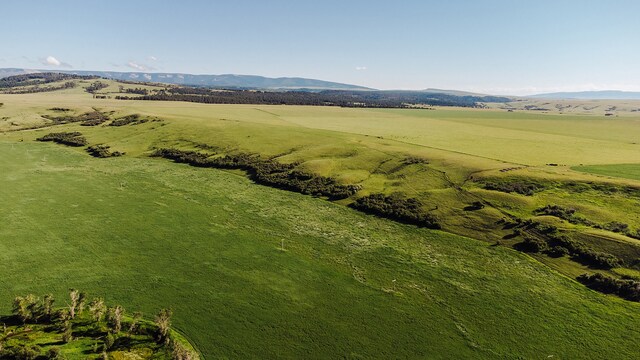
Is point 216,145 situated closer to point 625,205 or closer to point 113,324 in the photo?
point 113,324

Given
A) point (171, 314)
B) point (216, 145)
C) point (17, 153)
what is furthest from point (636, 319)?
point (17, 153)

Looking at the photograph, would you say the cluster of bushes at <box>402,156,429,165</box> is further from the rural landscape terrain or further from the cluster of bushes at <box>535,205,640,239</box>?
the cluster of bushes at <box>535,205,640,239</box>

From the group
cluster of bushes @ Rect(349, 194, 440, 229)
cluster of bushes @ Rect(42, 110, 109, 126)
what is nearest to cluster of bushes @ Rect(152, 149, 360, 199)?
cluster of bushes @ Rect(349, 194, 440, 229)

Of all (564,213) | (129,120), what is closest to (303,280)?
(564,213)

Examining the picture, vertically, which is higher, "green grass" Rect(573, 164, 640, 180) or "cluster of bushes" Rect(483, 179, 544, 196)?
"green grass" Rect(573, 164, 640, 180)

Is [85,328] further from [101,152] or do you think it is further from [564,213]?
[101,152]

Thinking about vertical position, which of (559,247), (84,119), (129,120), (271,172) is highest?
(129,120)

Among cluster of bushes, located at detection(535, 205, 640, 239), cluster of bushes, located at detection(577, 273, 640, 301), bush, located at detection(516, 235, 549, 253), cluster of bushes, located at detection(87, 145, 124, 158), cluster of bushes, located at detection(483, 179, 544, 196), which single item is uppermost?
cluster of bushes, located at detection(483, 179, 544, 196)
